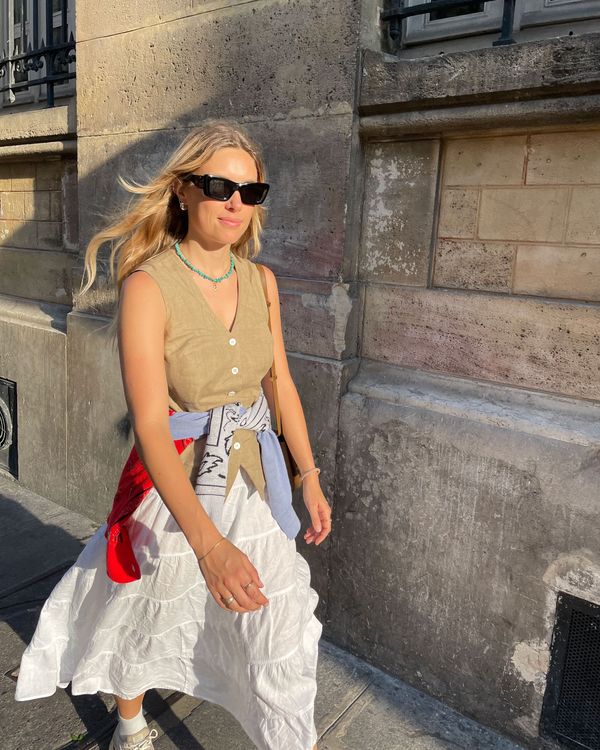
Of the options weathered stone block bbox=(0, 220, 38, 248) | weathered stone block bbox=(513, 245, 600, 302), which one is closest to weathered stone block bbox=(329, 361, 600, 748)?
weathered stone block bbox=(513, 245, 600, 302)

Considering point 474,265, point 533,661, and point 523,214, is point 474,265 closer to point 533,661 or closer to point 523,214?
point 523,214

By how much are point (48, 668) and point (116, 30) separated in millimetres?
3353

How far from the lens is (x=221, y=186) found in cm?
196

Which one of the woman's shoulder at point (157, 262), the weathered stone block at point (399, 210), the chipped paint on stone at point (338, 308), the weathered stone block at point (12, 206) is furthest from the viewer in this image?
the weathered stone block at point (12, 206)

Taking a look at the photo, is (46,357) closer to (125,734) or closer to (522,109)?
(125,734)

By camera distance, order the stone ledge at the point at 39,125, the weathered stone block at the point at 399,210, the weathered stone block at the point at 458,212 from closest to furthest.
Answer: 1. the weathered stone block at the point at 458,212
2. the weathered stone block at the point at 399,210
3. the stone ledge at the point at 39,125

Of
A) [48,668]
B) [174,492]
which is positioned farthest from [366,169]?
[48,668]

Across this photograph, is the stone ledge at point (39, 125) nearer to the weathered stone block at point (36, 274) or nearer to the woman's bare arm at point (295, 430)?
the weathered stone block at point (36, 274)

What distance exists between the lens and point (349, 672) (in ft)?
9.84

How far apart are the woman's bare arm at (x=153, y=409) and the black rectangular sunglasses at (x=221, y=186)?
36 cm

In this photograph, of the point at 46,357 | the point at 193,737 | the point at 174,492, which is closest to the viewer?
the point at 174,492

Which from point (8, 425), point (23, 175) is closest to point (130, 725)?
point (8, 425)

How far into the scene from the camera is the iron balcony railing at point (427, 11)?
2.58 m

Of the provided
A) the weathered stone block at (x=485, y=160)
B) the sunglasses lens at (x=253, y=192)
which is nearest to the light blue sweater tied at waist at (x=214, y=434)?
the sunglasses lens at (x=253, y=192)
